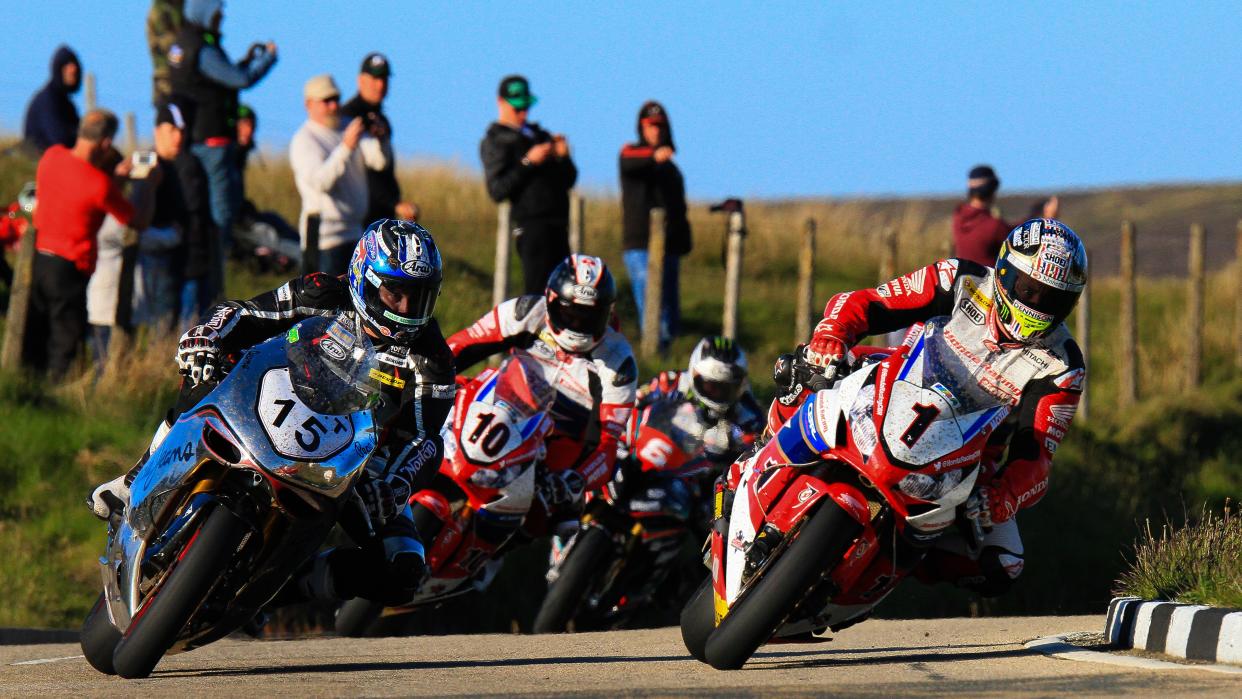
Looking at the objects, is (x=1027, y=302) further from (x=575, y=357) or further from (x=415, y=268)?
(x=575, y=357)

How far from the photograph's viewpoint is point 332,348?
23.1ft

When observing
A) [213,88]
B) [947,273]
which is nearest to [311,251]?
[213,88]

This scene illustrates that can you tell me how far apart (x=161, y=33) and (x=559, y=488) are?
6.79m

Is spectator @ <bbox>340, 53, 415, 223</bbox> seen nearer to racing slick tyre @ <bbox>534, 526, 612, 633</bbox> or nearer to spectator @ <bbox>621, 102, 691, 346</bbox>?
spectator @ <bbox>621, 102, 691, 346</bbox>

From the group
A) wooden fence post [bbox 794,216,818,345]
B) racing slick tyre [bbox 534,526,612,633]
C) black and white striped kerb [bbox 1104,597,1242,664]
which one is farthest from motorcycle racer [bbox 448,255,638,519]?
wooden fence post [bbox 794,216,818,345]

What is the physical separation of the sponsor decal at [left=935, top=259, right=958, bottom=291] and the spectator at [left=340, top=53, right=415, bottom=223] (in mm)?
6468

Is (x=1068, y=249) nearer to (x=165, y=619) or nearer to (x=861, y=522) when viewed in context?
(x=861, y=522)

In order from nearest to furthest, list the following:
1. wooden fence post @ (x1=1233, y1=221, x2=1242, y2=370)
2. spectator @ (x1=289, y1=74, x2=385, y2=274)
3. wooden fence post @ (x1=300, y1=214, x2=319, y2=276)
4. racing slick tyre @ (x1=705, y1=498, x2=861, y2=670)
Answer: racing slick tyre @ (x1=705, y1=498, x2=861, y2=670)
spectator @ (x1=289, y1=74, x2=385, y2=274)
wooden fence post @ (x1=300, y1=214, x2=319, y2=276)
wooden fence post @ (x1=1233, y1=221, x2=1242, y2=370)

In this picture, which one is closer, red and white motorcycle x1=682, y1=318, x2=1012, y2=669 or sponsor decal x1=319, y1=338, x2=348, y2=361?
sponsor decal x1=319, y1=338, x2=348, y2=361

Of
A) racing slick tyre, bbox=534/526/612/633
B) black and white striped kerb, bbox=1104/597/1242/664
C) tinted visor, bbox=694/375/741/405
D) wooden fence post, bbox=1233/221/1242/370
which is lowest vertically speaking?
wooden fence post, bbox=1233/221/1242/370

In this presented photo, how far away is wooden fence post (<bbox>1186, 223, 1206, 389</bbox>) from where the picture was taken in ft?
71.5

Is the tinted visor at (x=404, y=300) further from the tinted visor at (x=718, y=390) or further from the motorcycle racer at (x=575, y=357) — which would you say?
the tinted visor at (x=718, y=390)

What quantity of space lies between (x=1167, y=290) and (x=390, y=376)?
2006 cm

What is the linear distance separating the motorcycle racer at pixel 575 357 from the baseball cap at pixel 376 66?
10.8 feet
